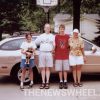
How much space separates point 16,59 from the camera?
10.3 meters

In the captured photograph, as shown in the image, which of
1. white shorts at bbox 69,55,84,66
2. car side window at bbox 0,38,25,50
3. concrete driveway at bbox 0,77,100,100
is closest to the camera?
concrete driveway at bbox 0,77,100,100

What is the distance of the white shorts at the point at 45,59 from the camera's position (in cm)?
978

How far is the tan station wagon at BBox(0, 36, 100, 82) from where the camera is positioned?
10289 mm

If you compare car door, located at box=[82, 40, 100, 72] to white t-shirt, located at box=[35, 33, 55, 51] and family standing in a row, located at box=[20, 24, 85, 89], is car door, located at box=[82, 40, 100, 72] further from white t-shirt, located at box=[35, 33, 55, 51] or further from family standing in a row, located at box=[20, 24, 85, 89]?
white t-shirt, located at box=[35, 33, 55, 51]

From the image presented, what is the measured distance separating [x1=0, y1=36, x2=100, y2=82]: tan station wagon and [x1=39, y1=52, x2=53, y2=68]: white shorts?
0.44 m

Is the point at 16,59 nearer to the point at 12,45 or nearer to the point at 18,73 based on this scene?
the point at 18,73

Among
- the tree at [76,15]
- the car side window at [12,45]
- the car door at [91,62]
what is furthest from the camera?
the tree at [76,15]

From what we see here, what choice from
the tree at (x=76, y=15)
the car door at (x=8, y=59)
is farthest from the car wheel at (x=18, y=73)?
the tree at (x=76, y=15)

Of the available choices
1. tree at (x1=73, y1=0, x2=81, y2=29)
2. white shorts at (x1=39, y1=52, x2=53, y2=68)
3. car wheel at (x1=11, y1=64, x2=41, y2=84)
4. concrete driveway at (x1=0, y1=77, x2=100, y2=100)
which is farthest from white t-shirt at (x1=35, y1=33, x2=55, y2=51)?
tree at (x1=73, y1=0, x2=81, y2=29)

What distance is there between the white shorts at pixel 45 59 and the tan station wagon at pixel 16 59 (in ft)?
1.44

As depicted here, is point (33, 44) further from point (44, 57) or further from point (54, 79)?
point (54, 79)

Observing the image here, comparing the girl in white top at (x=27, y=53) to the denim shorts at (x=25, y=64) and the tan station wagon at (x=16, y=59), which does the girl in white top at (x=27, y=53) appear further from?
the tan station wagon at (x=16, y=59)

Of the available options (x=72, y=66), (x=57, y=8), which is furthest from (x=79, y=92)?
(x=57, y=8)

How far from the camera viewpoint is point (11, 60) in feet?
33.7
